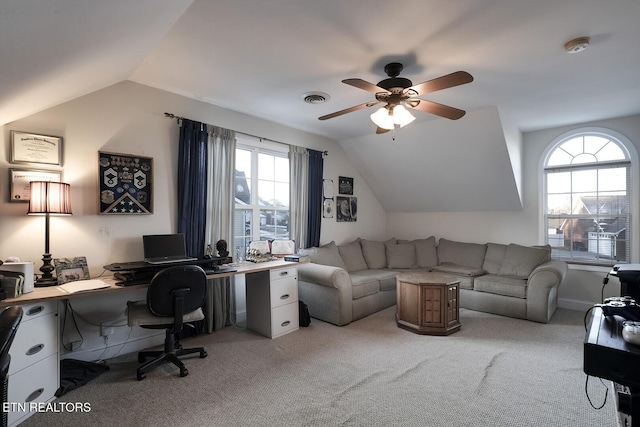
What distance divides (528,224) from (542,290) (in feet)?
4.39

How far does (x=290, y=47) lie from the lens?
2352 mm

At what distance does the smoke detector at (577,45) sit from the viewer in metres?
2.20

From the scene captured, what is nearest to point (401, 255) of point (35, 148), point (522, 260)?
point (522, 260)

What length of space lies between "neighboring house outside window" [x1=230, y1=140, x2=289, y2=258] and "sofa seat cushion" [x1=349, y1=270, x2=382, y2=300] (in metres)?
1.11

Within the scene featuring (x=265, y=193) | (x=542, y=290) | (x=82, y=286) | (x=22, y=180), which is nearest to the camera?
(x=82, y=286)

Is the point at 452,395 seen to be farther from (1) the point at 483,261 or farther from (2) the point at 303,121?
(2) the point at 303,121

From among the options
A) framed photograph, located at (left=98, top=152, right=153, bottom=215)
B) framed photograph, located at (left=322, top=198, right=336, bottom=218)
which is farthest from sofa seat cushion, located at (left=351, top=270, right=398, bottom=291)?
framed photograph, located at (left=98, top=152, right=153, bottom=215)

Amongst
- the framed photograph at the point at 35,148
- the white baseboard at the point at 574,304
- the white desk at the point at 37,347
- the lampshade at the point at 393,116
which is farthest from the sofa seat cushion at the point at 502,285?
the framed photograph at the point at 35,148

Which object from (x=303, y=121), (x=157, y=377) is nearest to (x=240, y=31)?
(x=303, y=121)

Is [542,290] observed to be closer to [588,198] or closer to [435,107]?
[588,198]

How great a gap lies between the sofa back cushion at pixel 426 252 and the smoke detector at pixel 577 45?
3369 mm

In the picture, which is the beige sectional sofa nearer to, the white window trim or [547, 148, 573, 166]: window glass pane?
the white window trim

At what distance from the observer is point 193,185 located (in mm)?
3295

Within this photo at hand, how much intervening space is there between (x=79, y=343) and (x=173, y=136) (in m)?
2.04
